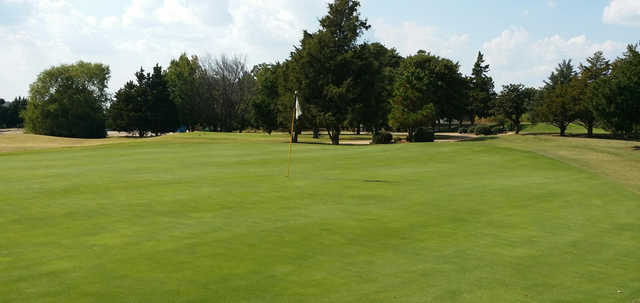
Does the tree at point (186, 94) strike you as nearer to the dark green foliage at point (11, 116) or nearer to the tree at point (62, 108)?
the tree at point (62, 108)

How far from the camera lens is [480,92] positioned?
105 meters

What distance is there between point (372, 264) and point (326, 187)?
989 cm

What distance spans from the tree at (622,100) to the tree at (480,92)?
157ft

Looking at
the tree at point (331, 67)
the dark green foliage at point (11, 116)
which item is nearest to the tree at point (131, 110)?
the tree at point (331, 67)

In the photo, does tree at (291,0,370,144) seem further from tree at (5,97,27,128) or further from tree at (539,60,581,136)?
tree at (5,97,27,128)

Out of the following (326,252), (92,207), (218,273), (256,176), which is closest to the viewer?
(218,273)

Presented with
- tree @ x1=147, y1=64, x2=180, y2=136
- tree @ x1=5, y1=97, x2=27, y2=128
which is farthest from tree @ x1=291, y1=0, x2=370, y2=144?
tree @ x1=5, y1=97, x2=27, y2=128

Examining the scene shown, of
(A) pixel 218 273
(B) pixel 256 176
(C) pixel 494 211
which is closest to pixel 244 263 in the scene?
(A) pixel 218 273

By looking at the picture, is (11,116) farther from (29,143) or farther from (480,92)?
(480,92)

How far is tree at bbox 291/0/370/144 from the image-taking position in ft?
199

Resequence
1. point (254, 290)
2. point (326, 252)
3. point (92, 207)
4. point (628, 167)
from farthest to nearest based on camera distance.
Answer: point (628, 167) < point (92, 207) < point (326, 252) < point (254, 290)

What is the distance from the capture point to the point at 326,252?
10.7 metres

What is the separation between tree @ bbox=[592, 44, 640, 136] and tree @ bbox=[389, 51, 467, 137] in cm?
2141

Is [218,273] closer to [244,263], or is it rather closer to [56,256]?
[244,263]
